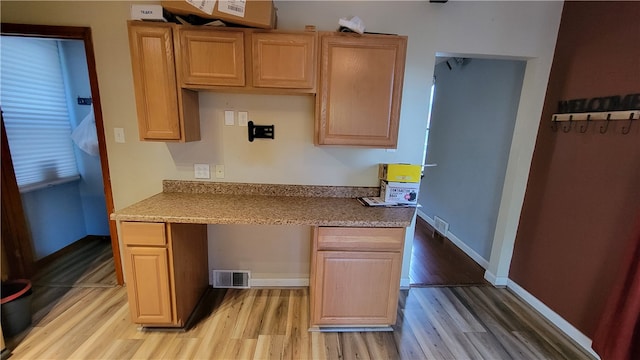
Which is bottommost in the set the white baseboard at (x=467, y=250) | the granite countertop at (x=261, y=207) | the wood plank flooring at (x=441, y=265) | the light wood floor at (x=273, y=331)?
the light wood floor at (x=273, y=331)

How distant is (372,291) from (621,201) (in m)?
1.68

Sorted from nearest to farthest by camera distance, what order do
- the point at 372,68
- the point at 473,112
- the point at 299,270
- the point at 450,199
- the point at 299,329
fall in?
the point at 372,68 → the point at 299,329 → the point at 299,270 → the point at 473,112 → the point at 450,199

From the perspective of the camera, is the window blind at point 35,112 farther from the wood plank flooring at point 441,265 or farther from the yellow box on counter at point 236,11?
the wood plank flooring at point 441,265

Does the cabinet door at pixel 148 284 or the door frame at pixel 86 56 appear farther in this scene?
the door frame at pixel 86 56

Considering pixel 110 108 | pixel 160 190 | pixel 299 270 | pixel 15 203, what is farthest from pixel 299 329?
pixel 15 203

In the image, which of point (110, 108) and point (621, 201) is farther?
point (110, 108)

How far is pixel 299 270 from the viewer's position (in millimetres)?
2477

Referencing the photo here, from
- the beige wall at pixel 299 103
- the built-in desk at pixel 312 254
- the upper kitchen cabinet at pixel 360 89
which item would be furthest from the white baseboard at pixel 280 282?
the upper kitchen cabinet at pixel 360 89

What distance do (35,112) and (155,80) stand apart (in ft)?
6.15

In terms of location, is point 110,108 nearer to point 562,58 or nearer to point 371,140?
point 371,140

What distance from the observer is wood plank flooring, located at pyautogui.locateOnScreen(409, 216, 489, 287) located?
2.66m

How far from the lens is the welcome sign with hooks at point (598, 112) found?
166 cm

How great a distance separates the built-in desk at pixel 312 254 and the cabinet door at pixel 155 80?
0.54 metres

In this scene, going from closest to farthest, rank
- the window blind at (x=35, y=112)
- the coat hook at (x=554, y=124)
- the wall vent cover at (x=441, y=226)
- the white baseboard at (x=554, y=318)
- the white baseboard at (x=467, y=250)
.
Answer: the white baseboard at (x=554, y=318) < the coat hook at (x=554, y=124) < the window blind at (x=35, y=112) < the white baseboard at (x=467, y=250) < the wall vent cover at (x=441, y=226)
